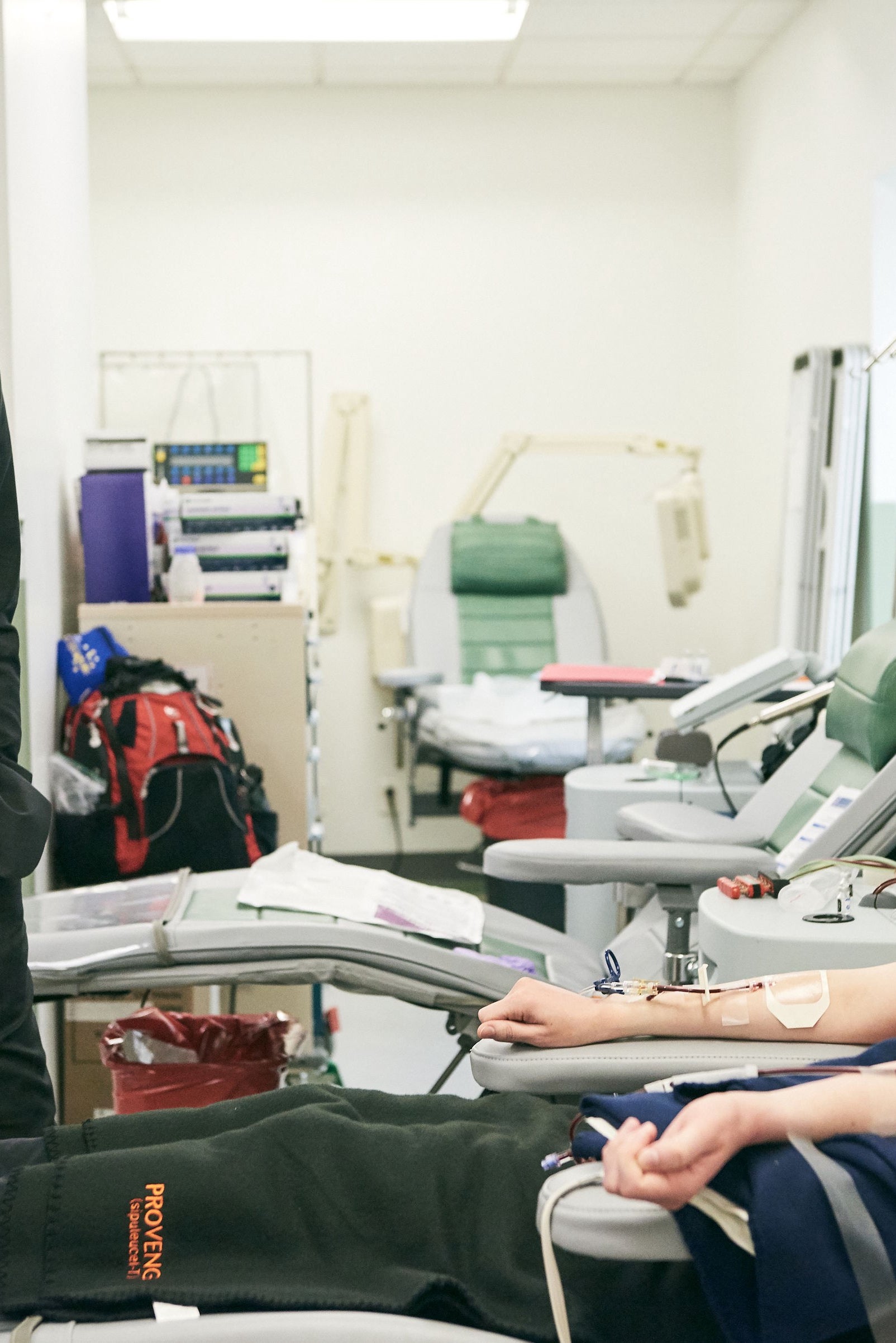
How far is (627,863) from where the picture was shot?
1.82m

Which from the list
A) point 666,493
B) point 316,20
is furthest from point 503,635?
point 316,20

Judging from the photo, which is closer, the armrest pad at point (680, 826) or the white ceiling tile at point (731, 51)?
the armrest pad at point (680, 826)

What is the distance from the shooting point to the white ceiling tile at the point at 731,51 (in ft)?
14.8

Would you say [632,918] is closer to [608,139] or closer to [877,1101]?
[877,1101]

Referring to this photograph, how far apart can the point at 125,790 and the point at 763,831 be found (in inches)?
45.8

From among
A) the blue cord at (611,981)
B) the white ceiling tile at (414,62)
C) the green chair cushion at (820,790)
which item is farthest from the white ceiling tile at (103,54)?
the blue cord at (611,981)

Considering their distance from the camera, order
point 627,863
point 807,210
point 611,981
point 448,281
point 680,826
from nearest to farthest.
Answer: point 611,981
point 627,863
point 680,826
point 807,210
point 448,281

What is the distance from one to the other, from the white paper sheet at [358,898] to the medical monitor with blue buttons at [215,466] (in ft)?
6.54

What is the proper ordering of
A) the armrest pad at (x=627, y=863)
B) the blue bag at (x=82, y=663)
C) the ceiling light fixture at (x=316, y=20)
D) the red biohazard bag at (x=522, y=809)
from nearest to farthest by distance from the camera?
the armrest pad at (x=627, y=863), the blue bag at (x=82, y=663), the red biohazard bag at (x=522, y=809), the ceiling light fixture at (x=316, y=20)

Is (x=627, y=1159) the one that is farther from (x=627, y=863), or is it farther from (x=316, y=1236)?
(x=627, y=863)

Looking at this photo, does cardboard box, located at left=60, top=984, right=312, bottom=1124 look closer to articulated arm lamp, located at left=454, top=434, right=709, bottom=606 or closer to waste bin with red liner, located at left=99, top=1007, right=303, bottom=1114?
waste bin with red liner, located at left=99, top=1007, right=303, bottom=1114

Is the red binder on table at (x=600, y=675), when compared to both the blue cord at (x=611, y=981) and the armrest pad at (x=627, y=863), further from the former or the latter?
the blue cord at (x=611, y=981)

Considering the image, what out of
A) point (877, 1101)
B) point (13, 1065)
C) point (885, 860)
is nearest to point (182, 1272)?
point (13, 1065)

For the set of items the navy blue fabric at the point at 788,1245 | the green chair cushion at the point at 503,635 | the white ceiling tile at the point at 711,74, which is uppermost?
the white ceiling tile at the point at 711,74
